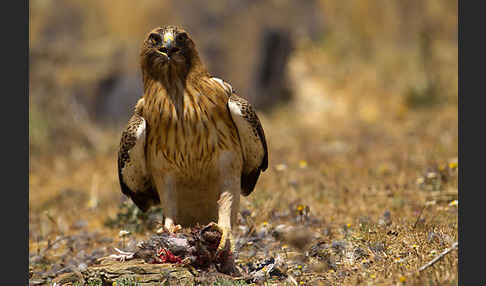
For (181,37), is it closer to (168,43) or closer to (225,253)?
(168,43)

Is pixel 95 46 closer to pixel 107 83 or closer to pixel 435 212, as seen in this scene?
pixel 107 83

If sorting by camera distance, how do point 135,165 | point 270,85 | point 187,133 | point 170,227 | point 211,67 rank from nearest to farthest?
point 187,133 → point 170,227 → point 135,165 → point 211,67 → point 270,85

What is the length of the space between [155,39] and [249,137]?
1027mm

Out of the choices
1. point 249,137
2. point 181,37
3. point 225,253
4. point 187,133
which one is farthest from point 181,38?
point 225,253

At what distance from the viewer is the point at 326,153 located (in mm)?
9453

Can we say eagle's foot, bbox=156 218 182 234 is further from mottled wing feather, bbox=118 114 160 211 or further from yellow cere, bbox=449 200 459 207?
yellow cere, bbox=449 200 459 207

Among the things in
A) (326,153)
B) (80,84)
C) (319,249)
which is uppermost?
(80,84)

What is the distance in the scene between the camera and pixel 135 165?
15.4ft

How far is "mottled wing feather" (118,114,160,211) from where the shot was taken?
4.45 meters

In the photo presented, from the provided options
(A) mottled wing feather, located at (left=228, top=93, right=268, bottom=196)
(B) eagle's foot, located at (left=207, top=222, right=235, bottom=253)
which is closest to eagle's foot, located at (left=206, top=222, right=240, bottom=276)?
(B) eagle's foot, located at (left=207, top=222, right=235, bottom=253)

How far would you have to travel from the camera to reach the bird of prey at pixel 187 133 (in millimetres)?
4293

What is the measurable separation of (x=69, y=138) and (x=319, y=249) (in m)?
8.60

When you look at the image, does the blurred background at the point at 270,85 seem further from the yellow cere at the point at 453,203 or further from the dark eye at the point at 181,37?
the dark eye at the point at 181,37

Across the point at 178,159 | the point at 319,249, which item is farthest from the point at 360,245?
the point at 178,159
